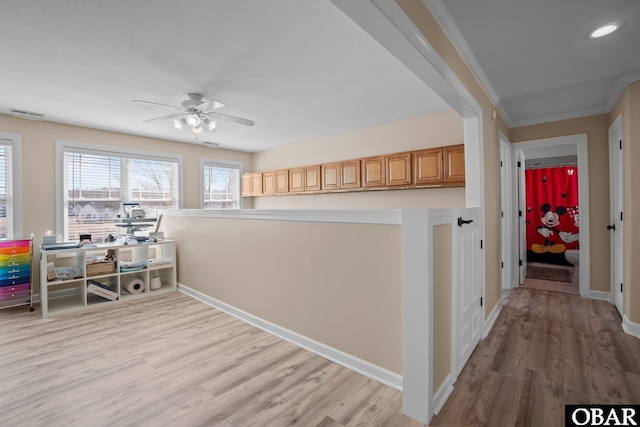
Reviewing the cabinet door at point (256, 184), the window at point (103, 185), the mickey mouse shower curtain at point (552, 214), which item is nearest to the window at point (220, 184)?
the cabinet door at point (256, 184)

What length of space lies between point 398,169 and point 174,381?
11.8 feet

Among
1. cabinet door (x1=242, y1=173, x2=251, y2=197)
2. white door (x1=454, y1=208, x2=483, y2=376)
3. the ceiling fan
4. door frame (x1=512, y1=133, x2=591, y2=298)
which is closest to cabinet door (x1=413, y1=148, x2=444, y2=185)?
white door (x1=454, y1=208, x2=483, y2=376)

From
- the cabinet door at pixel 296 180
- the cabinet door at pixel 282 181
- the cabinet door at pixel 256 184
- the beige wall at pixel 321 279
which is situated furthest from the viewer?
the cabinet door at pixel 256 184

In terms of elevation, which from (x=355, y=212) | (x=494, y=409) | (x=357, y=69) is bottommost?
(x=494, y=409)

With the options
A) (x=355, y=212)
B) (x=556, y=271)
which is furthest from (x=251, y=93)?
(x=556, y=271)

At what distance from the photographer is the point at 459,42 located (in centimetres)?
219

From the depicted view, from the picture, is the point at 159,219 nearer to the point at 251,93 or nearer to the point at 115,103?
the point at 115,103

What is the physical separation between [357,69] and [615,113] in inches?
124

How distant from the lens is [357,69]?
2.74 meters

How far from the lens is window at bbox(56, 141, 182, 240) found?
14.1 feet

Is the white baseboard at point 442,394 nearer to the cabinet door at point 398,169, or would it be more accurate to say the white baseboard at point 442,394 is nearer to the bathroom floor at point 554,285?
the cabinet door at point 398,169

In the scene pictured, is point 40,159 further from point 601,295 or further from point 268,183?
point 601,295

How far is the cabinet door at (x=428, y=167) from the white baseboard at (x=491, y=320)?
1.66 metres

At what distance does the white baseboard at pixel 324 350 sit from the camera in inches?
79.5
